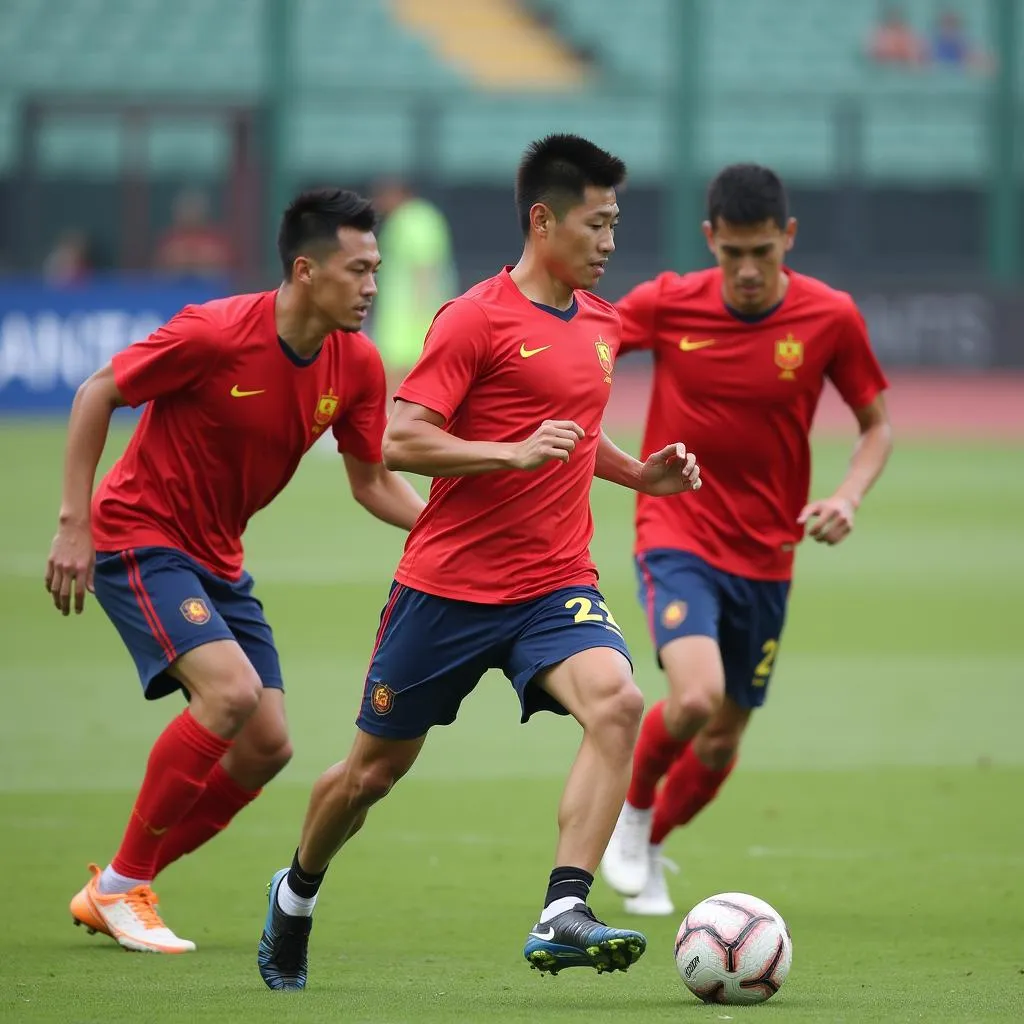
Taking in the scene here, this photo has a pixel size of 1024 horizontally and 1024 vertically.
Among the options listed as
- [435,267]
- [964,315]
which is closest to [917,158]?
[964,315]

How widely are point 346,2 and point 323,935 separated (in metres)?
31.5

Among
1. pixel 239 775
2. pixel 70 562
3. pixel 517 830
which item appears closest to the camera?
pixel 70 562

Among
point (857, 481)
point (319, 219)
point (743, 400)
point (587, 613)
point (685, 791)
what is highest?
point (319, 219)

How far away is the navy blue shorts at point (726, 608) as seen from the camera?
7.20m

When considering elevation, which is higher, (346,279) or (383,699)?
(346,279)

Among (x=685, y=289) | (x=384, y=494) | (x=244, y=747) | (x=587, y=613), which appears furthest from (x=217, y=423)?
(x=685, y=289)

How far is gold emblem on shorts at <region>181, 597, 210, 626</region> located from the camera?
245 inches

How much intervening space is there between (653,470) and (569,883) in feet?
4.26

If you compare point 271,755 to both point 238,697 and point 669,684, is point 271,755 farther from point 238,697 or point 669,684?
point 669,684

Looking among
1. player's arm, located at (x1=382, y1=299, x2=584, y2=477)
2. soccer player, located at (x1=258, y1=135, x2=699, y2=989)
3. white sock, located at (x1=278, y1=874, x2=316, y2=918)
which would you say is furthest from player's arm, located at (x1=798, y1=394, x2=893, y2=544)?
white sock, located at (x1=278, y1=874, x2=316, y2=918)

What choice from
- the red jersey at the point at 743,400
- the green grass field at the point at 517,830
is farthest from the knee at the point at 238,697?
the red jersey at the point at 743,400

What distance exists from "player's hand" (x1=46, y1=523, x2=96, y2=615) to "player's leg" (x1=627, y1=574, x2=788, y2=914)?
7.68 feet

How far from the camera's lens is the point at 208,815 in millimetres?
6629

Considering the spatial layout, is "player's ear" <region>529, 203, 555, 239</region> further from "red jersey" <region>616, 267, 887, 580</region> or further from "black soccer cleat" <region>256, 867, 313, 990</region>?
"black soccer cleat" <region>256, 867, 313, 990</region>
